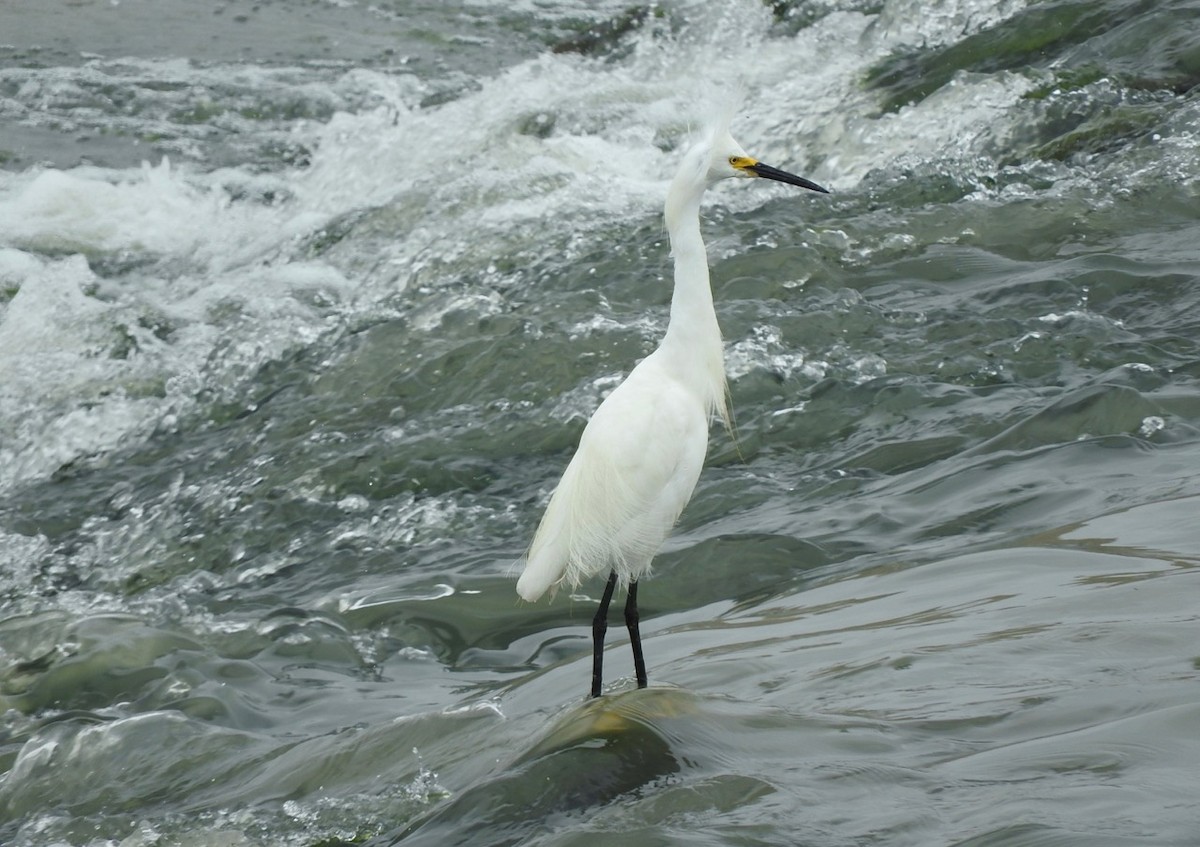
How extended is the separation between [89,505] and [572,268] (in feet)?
8.63

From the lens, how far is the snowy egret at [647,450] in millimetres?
3652

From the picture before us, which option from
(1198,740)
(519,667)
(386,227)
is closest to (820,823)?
(1198,740)

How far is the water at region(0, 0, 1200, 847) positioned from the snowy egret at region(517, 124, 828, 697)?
1.28ft

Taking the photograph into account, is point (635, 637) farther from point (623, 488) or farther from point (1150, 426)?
point (1150, 426)

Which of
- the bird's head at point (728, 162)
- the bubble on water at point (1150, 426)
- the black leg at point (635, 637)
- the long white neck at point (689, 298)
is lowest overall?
the black leg at point (635, 637)

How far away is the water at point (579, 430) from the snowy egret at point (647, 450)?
15.4 inches

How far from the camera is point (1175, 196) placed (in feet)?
21.8

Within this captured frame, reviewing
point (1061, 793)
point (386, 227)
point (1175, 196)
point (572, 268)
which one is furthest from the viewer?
point (386, 227)

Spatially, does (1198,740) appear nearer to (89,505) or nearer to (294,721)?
(294,721)

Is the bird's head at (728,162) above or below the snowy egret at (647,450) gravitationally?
above

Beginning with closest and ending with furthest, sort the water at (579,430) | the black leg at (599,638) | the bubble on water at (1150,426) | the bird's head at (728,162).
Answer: the water at (579,430), the black leg at (599,638), the bird's head at (728,162), the bubble on water at (1150,426)

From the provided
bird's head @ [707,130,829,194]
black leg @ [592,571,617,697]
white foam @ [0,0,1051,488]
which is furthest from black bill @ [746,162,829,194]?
white foam @ [0,0,1051,488]

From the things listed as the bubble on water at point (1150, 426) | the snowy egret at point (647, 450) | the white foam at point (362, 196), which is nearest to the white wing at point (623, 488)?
the snowy egret at point (647, 450)

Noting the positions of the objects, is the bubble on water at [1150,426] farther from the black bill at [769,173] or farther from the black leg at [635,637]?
the black leg at [635,637]
